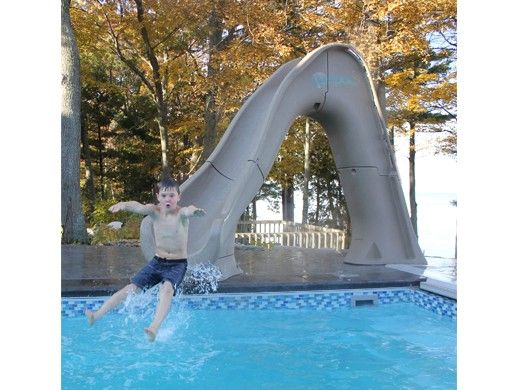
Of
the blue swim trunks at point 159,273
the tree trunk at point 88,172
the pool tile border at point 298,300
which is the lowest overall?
the pool tile border at point 298,300

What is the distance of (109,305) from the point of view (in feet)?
13.9

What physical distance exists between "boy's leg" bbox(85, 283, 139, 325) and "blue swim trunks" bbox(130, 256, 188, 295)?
84 mm

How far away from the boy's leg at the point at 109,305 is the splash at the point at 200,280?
85.4 inches

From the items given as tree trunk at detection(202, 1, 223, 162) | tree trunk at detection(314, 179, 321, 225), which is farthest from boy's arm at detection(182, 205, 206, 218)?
tree trunk at detection(314, 179, 321, 225)

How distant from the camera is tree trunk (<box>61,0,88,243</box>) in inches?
462

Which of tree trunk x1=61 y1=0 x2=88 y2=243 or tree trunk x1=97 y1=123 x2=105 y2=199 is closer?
tree trunk x1=61 y1=0 x2=88 y2=243

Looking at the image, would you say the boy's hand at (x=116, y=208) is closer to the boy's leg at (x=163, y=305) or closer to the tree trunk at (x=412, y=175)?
the boy's leg at (x=163, y=305)

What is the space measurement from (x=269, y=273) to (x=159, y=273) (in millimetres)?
3240

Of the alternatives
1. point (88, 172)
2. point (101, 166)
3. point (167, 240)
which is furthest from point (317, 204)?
point (167, 240)

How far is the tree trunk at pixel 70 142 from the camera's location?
38.5 ft

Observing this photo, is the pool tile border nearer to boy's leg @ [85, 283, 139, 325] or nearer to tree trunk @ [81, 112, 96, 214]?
boy's leg @ [85, 283, 139, 325]

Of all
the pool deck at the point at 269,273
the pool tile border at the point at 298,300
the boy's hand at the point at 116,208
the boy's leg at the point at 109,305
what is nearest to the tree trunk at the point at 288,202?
the pool deck at the point at 269,273
